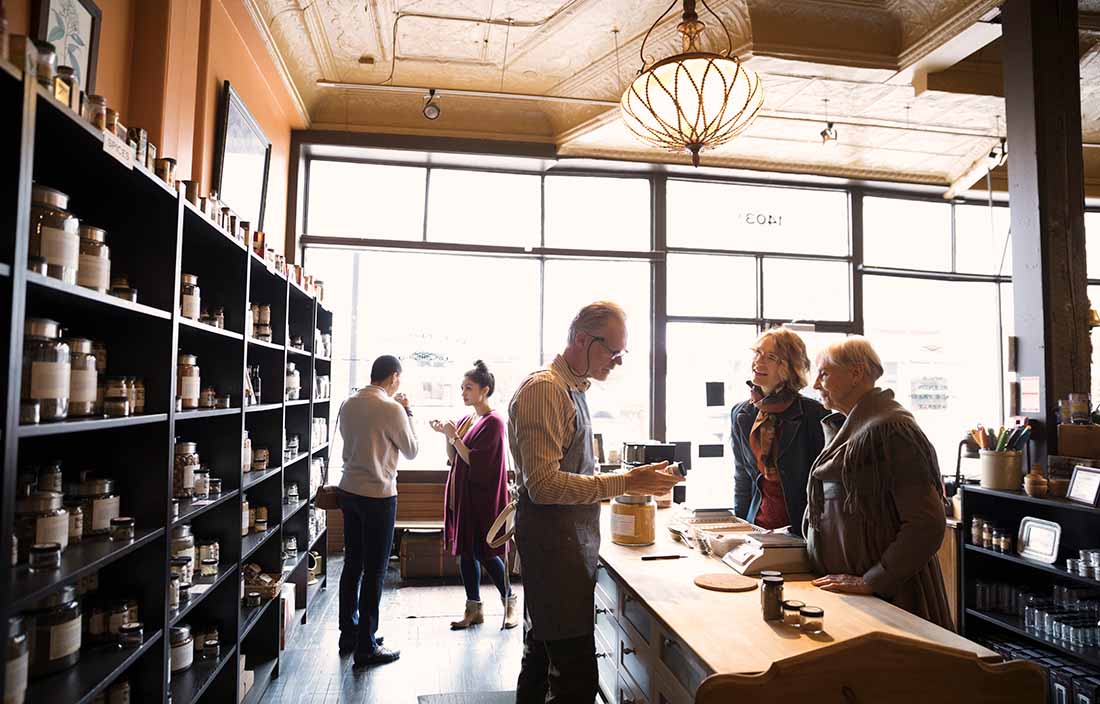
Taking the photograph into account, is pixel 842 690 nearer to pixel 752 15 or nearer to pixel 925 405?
pixel 752 15

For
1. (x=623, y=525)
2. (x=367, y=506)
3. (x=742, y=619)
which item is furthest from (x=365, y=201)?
(x=742, y=619)

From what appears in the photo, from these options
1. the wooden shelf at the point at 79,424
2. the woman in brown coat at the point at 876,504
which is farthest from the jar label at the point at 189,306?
the woman in brown coat at the point at 876,504

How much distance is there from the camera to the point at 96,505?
1.87 meters

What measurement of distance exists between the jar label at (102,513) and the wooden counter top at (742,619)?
1521 millimetres

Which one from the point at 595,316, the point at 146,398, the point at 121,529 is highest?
the point at 595,316

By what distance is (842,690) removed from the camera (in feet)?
4.48

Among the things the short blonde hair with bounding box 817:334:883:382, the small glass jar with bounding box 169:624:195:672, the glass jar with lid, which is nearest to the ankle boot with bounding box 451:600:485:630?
the glass jar with lid

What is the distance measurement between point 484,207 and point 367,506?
3505mm

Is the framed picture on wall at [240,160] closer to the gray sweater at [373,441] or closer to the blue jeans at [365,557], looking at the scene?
the gray sweater at [373,441]

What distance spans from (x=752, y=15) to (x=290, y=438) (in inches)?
166

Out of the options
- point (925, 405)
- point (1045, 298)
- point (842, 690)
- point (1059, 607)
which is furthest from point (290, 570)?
point (925, 405)

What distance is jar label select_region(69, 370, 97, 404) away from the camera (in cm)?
163

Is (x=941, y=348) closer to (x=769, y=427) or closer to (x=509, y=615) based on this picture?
(x=769, y=427)

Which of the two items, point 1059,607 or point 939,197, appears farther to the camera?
point 939,197
